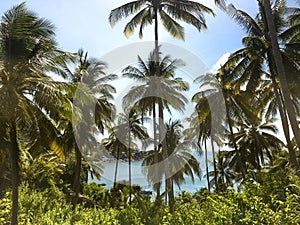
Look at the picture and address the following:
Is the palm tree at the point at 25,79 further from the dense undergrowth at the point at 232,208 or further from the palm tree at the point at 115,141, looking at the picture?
the palm tree at the point at 115,141

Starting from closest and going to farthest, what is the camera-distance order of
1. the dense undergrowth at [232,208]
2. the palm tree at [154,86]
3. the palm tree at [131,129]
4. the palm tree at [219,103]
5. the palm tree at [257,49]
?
the dense undergrowth at [232,208]
the palm tree at [257,49]
the palm tree at [154,86]
the palm tree at [219,103]
the palm tree at [131,129]

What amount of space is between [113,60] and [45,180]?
35.4ft

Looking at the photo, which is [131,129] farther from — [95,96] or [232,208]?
[232,208]

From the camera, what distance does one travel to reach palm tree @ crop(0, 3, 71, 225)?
8.49m

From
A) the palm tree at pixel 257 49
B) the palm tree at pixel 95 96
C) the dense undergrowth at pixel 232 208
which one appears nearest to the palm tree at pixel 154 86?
the palm tree at pixel 95 96

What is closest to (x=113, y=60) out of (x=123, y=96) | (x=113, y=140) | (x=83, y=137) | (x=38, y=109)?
(x=123, y=96)

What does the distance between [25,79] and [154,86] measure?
10089 millimetres

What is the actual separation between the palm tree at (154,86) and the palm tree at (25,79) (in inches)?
332

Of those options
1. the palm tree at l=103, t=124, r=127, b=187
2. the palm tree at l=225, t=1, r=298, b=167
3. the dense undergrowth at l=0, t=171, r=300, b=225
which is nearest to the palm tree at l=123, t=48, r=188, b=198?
the palm tree at l=225, t=1, r=298, b=167

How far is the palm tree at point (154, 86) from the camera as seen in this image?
1767 centimetres

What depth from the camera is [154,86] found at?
17969 mm

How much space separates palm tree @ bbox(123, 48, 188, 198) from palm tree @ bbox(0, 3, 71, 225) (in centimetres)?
843

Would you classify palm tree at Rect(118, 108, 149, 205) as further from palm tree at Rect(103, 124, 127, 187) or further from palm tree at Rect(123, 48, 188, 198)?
palm tree at Rect(123, 48, 188, 198)

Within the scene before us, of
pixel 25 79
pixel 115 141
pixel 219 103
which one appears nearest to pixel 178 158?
pixel 115 141
